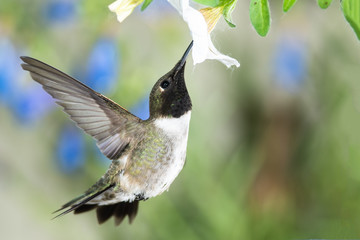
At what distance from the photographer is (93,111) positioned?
0.74m

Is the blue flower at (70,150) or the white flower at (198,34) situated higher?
the white flower at (198,34)

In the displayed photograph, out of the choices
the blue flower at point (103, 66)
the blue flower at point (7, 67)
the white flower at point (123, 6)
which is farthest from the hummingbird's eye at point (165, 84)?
the blue flower at point (7, 67)

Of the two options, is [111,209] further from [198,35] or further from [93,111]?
[198,35]

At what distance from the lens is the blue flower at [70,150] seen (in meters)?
2.23

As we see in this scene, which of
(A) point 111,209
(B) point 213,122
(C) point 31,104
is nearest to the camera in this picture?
(A) point 111,209

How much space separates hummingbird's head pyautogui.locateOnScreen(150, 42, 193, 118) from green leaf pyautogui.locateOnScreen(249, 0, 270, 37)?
135mm

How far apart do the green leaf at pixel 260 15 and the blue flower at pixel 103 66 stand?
1.33m

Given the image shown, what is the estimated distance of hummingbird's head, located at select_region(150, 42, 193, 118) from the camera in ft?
2.20

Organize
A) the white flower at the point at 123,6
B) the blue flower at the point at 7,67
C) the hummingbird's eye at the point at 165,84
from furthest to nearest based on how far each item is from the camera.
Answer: the blue flower at the point at 7,67 → the hummingbird's eye at the point at 165,84 → the white flower at the point at 123,6

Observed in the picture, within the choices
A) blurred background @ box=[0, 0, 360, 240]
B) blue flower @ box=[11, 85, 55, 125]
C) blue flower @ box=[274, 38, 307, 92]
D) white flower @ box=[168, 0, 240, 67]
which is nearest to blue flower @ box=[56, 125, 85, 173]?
blurred background @ box=[0, 0, 360, 240]

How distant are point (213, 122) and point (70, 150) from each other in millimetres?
824

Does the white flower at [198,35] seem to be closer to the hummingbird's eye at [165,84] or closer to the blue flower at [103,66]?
the hummingbird's eye at [165,84]

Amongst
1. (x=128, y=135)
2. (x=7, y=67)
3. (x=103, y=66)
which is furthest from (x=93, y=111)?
(x=7, y=67)

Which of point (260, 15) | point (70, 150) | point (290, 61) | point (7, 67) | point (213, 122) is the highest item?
point (260, 15)
